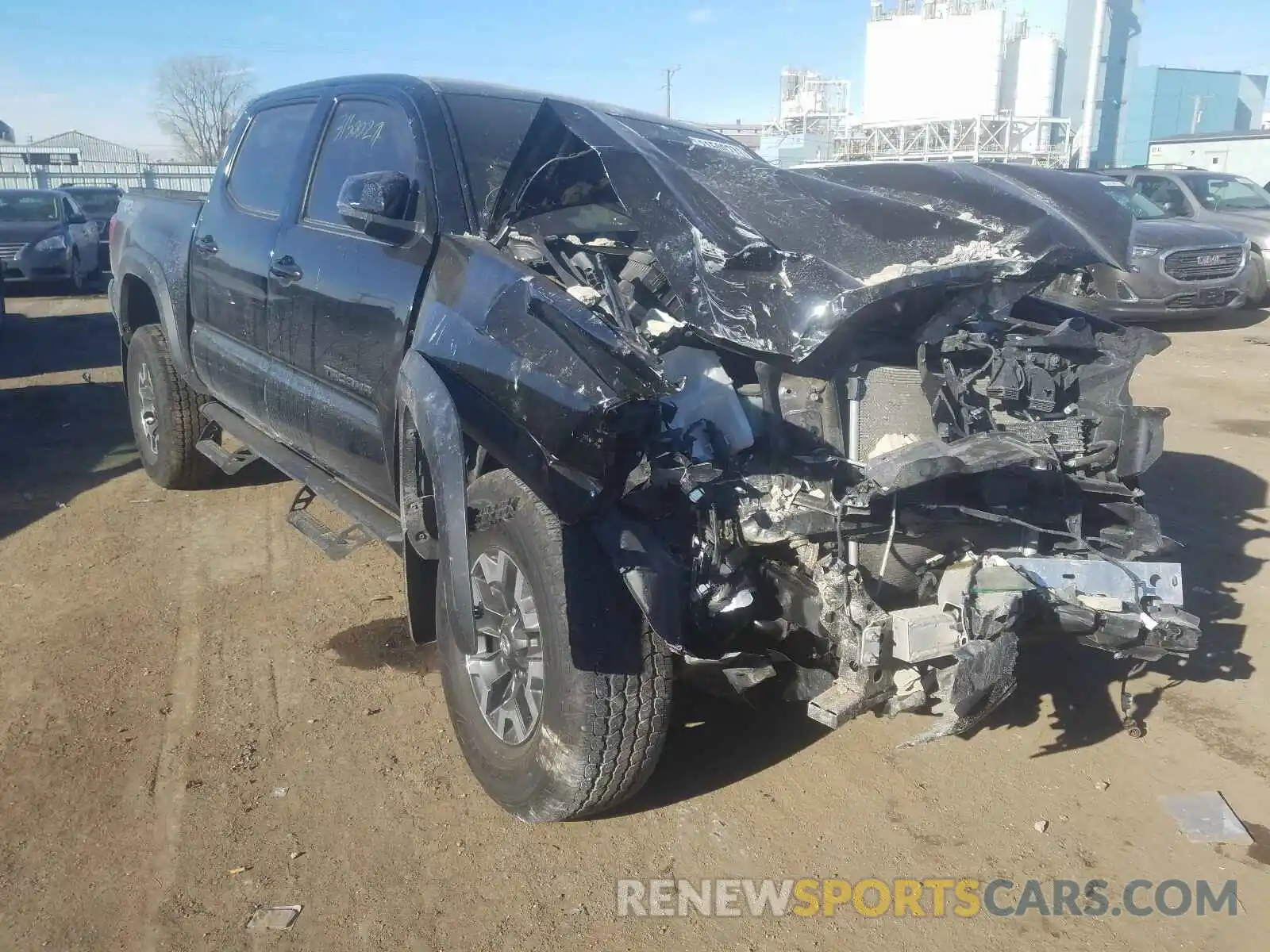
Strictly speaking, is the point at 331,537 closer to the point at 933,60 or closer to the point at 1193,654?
the point at 1193,654

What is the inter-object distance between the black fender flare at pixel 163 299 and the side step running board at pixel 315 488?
0.23 meters

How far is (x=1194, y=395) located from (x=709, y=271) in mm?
6991

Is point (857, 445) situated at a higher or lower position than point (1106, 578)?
higher

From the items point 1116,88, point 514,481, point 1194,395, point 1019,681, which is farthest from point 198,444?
point 1116,88

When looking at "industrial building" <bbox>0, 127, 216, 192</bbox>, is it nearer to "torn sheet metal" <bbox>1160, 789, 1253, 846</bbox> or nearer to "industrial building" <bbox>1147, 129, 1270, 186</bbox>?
"torn sheet metal" <bbox>1160, 789, 1253, 846</bbox>

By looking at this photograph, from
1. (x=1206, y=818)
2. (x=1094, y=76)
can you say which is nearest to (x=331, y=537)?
(x=1206, y=818)

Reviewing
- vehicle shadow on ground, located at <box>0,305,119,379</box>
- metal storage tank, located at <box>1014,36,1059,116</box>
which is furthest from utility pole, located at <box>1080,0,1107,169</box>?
vehicle shadow on ground, located at <box>0,305,119,379</box>

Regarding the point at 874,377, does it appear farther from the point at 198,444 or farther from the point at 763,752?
the point at 198,444

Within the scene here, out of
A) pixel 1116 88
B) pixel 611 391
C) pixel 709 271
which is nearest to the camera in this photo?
pixel 611 391

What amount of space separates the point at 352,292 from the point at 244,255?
1.13 m

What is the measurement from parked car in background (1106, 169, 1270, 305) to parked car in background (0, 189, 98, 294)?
1557cm

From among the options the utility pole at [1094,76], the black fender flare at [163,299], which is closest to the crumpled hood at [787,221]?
the black fender flare at [163,299]

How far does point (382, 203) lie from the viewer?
10.8 feet

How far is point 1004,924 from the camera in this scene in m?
2.61
